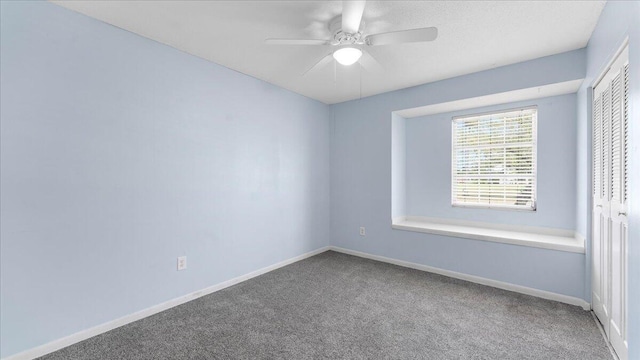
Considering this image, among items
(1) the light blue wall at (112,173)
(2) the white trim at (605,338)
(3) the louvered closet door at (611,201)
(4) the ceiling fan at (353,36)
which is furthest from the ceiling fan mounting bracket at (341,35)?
(2) the white trim at (605,338)

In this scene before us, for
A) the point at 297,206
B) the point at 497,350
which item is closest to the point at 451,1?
the point at 497,350

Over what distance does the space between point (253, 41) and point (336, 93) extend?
170cm

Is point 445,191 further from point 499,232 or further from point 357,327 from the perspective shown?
point 357,327

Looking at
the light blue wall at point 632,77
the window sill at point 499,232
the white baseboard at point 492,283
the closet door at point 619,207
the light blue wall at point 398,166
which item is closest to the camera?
the light blue wall at point 632,77

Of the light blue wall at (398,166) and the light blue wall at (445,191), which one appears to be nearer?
the light blue wall at (445,191)

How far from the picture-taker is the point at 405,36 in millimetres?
1857

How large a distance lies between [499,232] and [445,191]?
0.84 metres

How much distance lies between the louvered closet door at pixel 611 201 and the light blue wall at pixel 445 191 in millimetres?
384

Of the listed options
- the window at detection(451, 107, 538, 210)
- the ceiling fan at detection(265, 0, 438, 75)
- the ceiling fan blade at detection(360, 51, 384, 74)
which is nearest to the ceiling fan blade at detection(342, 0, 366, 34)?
the ceiling fan at detection(265, 0, 438, 75)

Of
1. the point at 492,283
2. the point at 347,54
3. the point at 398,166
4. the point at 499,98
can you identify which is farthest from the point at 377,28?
the point at 492,283

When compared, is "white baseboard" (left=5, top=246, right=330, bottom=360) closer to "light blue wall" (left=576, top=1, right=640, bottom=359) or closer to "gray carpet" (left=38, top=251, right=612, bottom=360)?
"gray carpet" (left=38, top=251, right=612, bottom=360)

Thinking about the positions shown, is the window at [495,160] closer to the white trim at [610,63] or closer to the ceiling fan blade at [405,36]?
the white trim at [610,63]

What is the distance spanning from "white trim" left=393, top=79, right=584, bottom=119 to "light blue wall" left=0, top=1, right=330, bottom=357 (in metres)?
2.16

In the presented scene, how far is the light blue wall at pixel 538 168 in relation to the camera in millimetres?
3002
